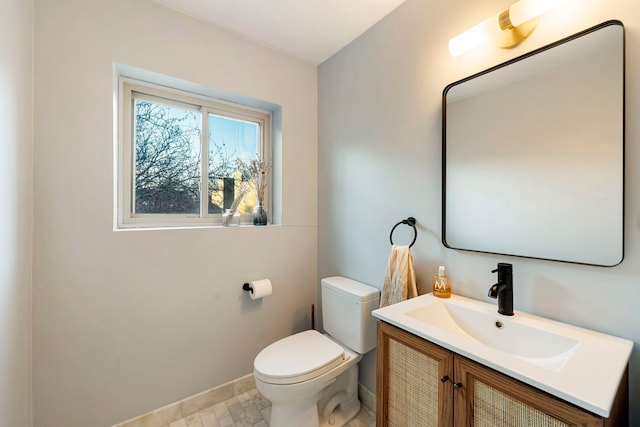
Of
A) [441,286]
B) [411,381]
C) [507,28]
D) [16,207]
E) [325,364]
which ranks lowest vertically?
[325,364]

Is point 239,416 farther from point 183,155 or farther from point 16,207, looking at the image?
point 183,155

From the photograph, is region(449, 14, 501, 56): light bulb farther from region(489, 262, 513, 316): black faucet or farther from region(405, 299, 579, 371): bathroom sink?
region(405, 299, 579, 371): bathroom sink

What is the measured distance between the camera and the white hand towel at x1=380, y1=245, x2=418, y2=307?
139 centimetres

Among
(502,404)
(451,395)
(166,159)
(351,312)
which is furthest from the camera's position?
(166,159)

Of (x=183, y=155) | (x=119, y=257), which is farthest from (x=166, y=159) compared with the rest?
(x=119, y=257)

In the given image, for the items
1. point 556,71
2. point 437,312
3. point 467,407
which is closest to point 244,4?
point 556,71

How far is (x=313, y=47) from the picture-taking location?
1.92 metres

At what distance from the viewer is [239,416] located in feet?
5.34

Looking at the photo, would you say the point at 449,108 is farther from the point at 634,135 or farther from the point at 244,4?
the point at 244,4

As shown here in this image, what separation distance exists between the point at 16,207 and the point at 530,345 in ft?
6.63

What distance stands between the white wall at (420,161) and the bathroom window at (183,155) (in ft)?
1.97

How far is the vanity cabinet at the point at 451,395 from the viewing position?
0.68 m

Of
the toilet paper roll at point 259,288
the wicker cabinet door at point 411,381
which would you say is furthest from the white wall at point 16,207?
the wicker cabinet door at point 411,381

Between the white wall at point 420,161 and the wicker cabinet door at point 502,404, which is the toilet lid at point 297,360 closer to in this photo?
the white wall at point 420,161
